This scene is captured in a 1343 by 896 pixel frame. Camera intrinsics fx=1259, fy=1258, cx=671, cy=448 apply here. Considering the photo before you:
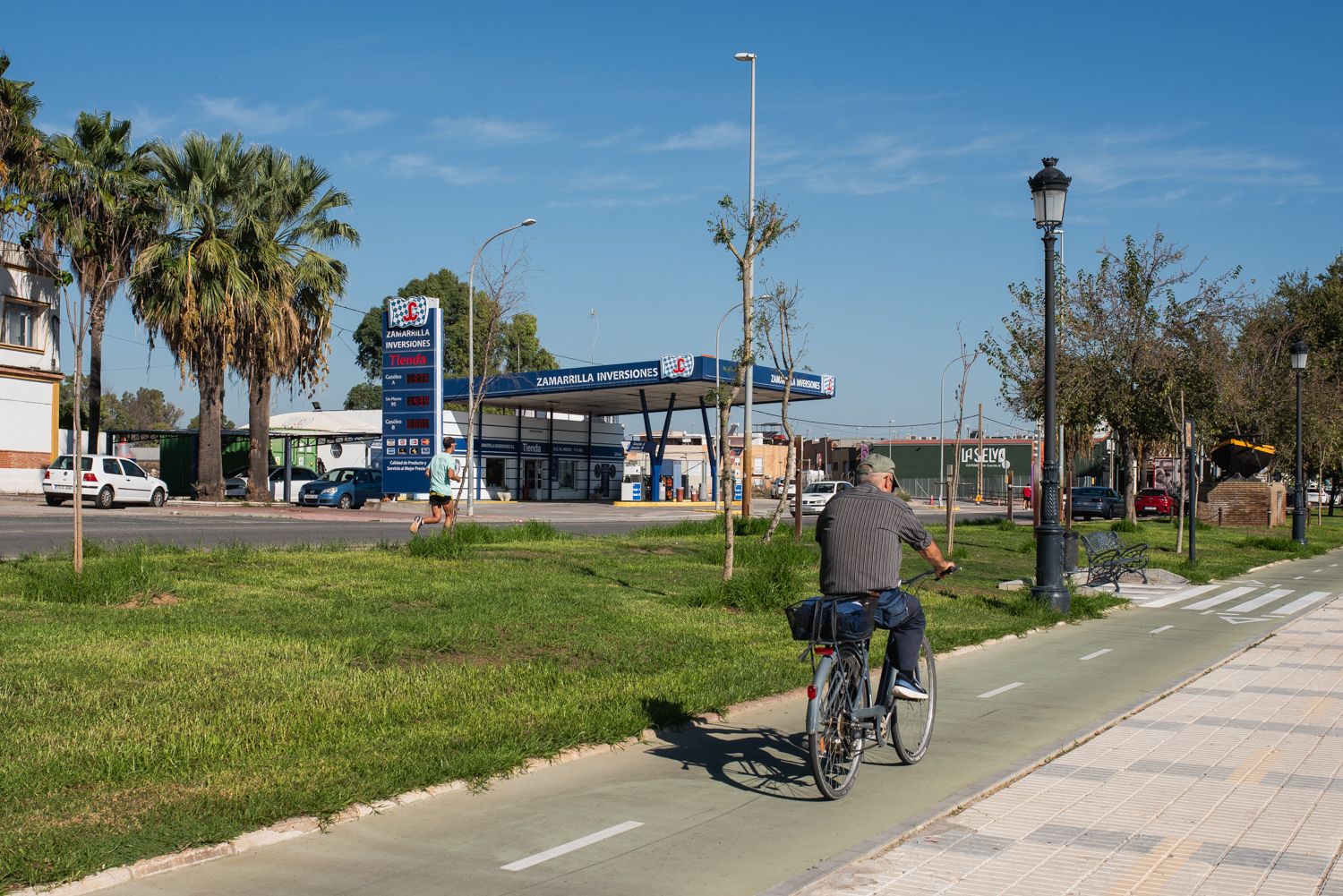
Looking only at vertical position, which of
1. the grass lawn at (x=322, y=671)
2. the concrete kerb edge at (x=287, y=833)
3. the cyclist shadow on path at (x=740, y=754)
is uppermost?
the grass lawn at (x=322, y=671)

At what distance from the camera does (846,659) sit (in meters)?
6.55

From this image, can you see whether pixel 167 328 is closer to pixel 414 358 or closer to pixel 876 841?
pixel 414 358

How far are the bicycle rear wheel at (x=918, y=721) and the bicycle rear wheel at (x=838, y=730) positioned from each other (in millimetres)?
656

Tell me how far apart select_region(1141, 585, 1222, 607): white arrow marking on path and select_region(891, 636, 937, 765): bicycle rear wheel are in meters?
10.6

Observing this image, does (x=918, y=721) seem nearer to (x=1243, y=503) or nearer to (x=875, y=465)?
(x=875, y=465)

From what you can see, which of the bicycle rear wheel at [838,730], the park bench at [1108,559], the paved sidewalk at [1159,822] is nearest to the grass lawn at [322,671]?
the bicycle rear wheel at [838,730]

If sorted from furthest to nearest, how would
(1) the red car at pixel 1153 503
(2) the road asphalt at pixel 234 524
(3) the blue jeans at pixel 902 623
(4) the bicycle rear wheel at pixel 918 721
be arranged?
(1) the red car at pixel 1153 503
(2) the road asphalt at pixel 234 524
(4) the bicycle rear wheel at pixel 918 721
(3) the blue jeans at pixel 902 623

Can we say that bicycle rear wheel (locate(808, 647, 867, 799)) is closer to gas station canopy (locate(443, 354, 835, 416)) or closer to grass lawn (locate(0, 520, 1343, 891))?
grass lawn (locate(0, 520, 1343, 891))

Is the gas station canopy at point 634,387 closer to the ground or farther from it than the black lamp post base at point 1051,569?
farther from it

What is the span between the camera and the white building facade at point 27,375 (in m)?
37.6

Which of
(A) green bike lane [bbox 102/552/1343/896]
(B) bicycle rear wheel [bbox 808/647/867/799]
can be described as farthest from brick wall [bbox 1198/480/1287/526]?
(B) bicycle rear wheel [bbox 808/647/867/799]

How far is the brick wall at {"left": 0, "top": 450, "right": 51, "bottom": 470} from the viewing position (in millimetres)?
38375

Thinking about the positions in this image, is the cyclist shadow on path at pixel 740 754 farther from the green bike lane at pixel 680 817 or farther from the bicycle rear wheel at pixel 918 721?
the bicycle rear wheel at pixel 918 721

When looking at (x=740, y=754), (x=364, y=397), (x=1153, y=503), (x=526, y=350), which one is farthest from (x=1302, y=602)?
(x=364, y=397)
